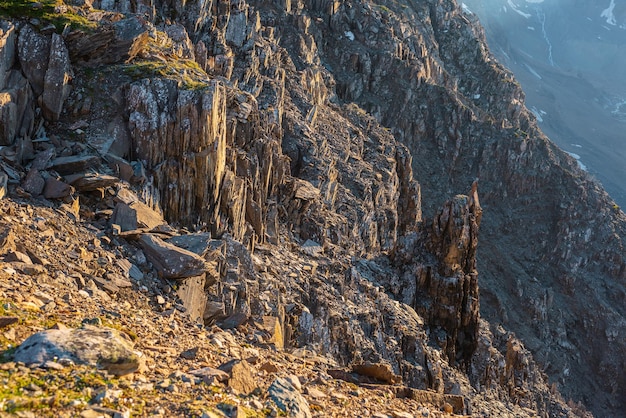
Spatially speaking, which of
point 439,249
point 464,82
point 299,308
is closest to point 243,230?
point 299,308

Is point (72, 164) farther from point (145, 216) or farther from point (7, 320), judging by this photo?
point (7, 320)

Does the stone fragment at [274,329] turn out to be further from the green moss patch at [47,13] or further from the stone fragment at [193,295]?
the green moss patch at [47,13]

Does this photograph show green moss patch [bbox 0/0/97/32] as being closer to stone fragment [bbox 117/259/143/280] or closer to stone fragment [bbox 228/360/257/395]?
stone fragment [bbox 117/259/143/280]

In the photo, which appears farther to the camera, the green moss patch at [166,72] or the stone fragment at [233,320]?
the green moss patch at [166,72]

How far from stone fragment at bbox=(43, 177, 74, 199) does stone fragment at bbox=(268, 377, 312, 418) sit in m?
8.95

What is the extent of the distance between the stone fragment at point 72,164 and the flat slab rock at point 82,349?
813cm

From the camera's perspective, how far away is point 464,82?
10269 cm

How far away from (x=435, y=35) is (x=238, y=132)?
92.7 m

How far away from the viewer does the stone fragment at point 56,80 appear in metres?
16.8

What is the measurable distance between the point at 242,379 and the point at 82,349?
301 cm

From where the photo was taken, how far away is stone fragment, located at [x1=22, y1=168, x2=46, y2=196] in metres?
13.6

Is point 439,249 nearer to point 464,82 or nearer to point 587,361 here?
point 587,361

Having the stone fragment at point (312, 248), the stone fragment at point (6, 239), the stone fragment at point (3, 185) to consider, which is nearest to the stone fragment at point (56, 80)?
the stone fragment at point (3, 185)

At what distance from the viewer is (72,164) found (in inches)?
589
